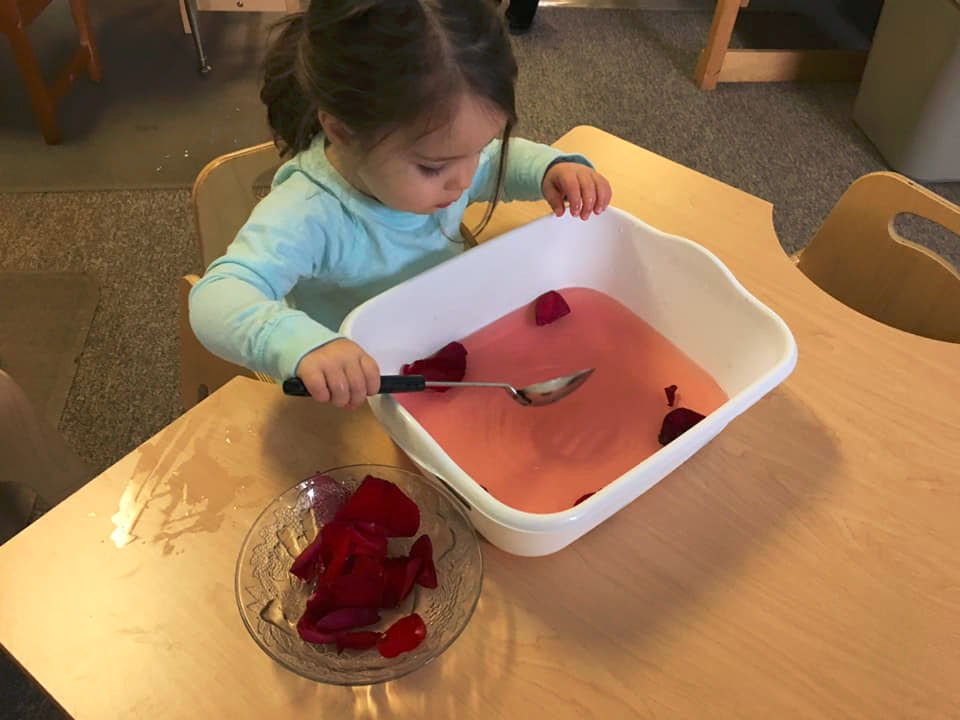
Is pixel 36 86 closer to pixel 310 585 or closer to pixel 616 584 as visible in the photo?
pixel 310 585

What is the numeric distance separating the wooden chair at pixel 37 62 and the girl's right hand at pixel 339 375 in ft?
5.66

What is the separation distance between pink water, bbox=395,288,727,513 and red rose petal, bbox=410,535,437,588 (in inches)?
4.2

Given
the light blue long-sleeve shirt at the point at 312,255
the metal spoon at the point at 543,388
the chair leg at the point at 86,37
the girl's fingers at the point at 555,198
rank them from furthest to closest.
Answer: the chair leg at the point at 86,37
the girl's fingers at the point at 555,198
the metal spoon at the point at 543,388
the light blue long-sleeve shirt at the point at 312,255

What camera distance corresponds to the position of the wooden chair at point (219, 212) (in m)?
0.89

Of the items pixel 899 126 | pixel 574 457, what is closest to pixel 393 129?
pixel 574 457

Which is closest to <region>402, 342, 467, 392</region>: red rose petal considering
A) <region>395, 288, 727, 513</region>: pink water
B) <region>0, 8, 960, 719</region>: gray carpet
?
<region>395, 288, 727, 513</region>: pink water

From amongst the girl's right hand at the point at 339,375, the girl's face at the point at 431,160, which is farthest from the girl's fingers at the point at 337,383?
the girl's face at the point at 431,160

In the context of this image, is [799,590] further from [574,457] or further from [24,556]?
[24,556]

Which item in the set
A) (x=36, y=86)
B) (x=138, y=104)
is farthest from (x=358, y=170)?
(x=138, y=104)

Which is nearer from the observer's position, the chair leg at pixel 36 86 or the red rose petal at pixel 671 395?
the red rose petal at pixel 671 395

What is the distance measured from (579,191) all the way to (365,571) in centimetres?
46

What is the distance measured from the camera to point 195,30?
7.22ft

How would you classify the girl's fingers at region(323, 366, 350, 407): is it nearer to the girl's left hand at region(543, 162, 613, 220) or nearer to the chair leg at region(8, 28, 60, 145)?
the girl's left hand at region(543, 162, 613, 220)

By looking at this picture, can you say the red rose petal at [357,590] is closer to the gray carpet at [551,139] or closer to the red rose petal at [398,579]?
the red rose petal at [398,579]
